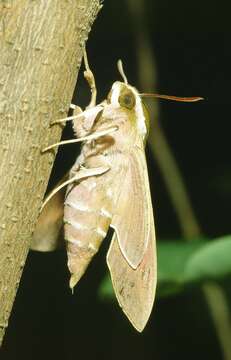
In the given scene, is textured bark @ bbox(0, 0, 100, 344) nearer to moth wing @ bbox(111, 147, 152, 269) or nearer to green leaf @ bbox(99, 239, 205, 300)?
moth wing @ bbox(111, 147, 152, 269)

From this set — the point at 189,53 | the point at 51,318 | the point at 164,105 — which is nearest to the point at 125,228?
the point at 51,318

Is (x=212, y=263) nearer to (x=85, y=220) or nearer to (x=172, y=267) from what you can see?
(x=172, y=267)

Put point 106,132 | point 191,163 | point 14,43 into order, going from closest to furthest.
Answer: point 14,43 → point 106,132 → point 191,163

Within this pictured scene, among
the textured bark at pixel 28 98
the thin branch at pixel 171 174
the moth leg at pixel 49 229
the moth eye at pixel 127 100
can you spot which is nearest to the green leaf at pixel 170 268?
the thin branch at pixel 171 174

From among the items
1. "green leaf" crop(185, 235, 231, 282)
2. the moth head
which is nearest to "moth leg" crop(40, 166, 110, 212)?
the moth head

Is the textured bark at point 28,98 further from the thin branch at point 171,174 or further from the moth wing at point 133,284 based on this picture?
the thin branch at point 171,174

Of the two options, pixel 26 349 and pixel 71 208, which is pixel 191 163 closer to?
pixel 26 349

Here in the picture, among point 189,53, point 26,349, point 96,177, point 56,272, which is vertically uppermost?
point 189,53
